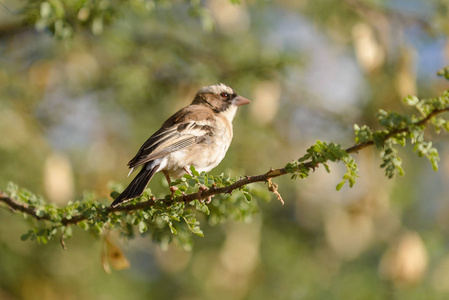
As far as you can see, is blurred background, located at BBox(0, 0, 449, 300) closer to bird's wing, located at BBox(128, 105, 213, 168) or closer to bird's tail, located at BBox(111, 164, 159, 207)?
bird's wing, located at BBox(128, 105, 213, 168)

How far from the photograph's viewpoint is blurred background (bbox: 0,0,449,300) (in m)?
6.34

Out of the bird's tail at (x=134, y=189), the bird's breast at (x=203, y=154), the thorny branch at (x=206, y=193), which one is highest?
the bird's breast at (x=203, y=154)

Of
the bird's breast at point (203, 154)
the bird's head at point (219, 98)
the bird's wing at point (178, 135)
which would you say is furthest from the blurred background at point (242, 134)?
the bird's breast at point (203, 154)

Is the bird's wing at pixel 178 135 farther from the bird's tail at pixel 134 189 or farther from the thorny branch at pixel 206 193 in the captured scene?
the thorny branch at pixel 206 193

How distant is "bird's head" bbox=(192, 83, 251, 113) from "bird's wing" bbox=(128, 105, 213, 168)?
331mm

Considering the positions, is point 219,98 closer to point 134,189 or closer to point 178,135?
point 178,135

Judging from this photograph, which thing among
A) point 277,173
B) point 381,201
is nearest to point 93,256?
point 381,201

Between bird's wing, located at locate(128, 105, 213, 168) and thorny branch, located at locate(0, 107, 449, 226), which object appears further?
bird's wing, located at locate(128, 105, 213, 168)

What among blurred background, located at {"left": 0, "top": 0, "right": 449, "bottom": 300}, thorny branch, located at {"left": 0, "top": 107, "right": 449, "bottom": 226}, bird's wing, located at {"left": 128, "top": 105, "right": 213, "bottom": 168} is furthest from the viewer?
blurred background, located at {"left": 0, "top": 0, "right": 449, "bottom": 300}

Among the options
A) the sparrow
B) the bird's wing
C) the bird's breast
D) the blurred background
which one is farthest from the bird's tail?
the blurred background

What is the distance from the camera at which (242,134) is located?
733 centimetres

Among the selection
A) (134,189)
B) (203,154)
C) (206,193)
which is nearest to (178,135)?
(203,154)

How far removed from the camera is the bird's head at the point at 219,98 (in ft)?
18.4

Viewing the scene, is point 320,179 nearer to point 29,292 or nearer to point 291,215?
point 291,215
